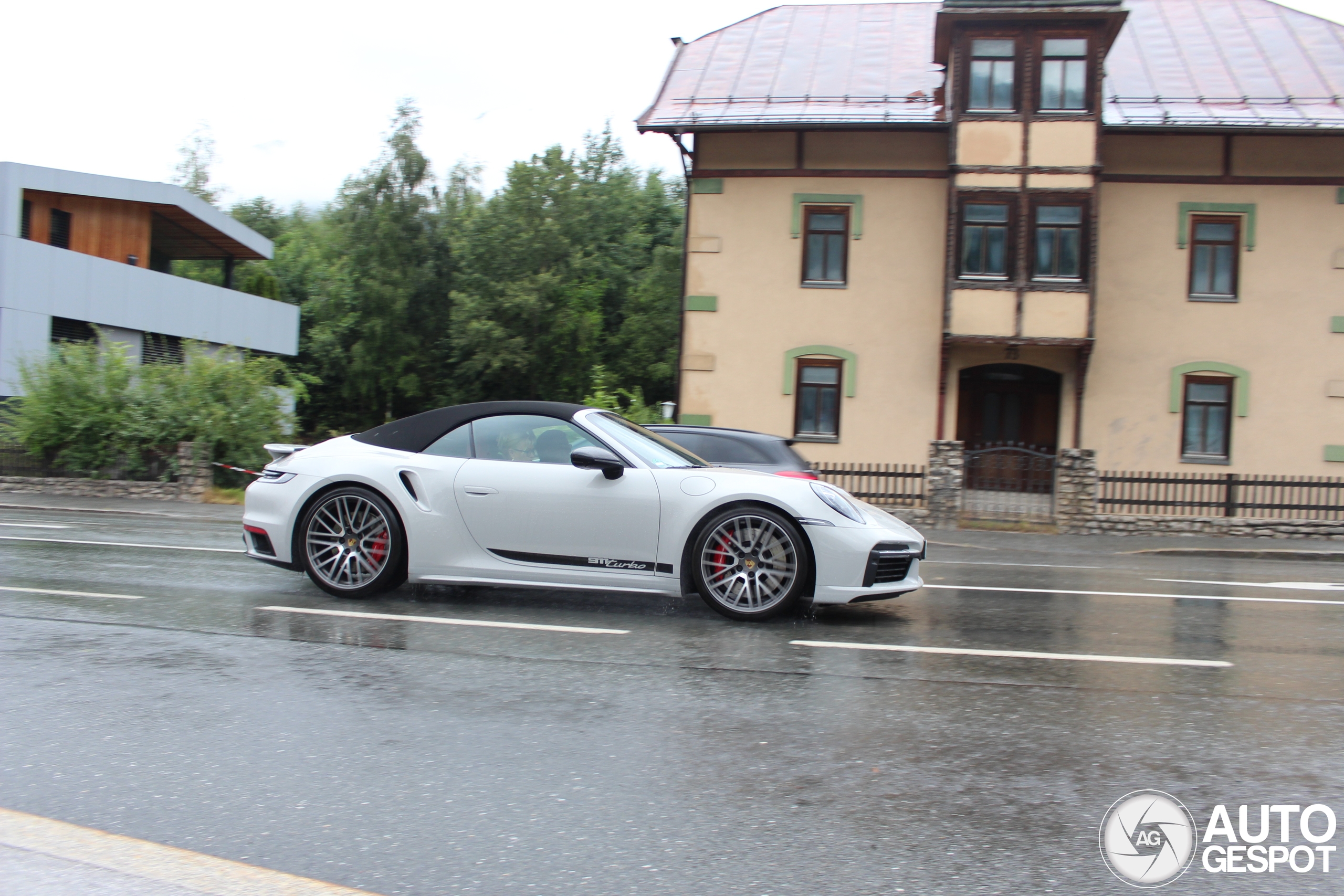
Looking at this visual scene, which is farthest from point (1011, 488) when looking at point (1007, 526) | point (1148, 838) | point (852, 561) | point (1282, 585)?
point (1148, 838)

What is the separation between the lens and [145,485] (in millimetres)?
18703

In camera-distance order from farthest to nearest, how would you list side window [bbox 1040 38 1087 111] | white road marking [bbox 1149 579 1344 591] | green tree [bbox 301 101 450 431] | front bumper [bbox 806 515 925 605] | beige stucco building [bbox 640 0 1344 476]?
green tree [bbox 301 101 450 431]
beige stucco building [bbox 640 0 1344 476]
side window [bbox 1040 38 1087 111]
white road marking [bbox 1149 579 1344 591]
front bumper [bbox 806 515 925 605]

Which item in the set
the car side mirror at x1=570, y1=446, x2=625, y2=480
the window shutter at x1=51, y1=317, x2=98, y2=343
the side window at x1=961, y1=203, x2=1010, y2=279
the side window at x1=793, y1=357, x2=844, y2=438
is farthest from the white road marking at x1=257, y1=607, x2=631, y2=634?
the window shutter at x1=51, y1=317, x2=98, y2=343

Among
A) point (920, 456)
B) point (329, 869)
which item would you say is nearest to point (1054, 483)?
point (920, 456)

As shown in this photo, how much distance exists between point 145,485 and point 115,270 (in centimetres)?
1326

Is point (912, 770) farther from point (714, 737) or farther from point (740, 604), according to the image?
point (740, 604)

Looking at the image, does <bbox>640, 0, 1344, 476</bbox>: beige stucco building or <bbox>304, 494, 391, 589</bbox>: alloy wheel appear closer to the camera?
<bbox>304, 494, 391, 589</bbox>: alloy wheel

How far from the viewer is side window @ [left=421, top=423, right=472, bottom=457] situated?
716cm

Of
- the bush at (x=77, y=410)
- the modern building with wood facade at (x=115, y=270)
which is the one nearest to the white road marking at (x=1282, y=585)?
the bush at (x=77, y=410)

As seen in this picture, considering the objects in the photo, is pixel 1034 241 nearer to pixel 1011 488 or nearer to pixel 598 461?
pixel 1011 488

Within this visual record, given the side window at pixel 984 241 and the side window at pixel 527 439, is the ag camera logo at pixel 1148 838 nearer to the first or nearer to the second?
the side window at pixel 527 439

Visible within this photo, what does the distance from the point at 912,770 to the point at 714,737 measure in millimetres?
773

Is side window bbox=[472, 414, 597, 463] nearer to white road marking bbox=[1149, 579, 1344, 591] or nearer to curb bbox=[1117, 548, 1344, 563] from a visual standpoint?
white road marking bbox=[1149, 579, 1344, 591]

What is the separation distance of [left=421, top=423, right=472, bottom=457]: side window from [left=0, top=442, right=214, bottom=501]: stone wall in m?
12.8
